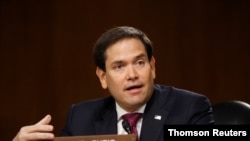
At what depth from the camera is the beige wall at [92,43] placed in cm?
366

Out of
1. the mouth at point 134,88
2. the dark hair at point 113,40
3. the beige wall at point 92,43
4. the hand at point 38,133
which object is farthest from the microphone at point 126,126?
the beige wall at point 92,43

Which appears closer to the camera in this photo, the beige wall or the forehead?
the forehead

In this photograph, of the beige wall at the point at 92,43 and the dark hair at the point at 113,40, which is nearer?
the dark hair at the point at 113,40

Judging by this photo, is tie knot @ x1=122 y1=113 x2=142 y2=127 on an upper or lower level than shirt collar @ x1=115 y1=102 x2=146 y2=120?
lower

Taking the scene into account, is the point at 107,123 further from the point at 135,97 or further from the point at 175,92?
the point at 175,92

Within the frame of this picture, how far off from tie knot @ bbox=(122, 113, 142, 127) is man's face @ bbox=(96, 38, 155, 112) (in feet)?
0.13

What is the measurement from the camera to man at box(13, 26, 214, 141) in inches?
78.0

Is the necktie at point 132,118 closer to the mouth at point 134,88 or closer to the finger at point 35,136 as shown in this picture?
the mouth at point 134,88

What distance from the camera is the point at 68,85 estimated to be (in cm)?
372

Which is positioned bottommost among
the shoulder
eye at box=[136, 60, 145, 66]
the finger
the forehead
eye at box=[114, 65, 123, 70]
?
the finger

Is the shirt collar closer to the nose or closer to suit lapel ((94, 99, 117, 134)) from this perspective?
suit lapel ((94, 99, 117, 134))

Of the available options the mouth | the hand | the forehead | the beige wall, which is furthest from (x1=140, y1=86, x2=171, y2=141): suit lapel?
the beige wall

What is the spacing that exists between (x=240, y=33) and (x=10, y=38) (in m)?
1.97

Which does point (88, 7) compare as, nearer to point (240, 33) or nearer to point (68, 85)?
point (68, 85)
